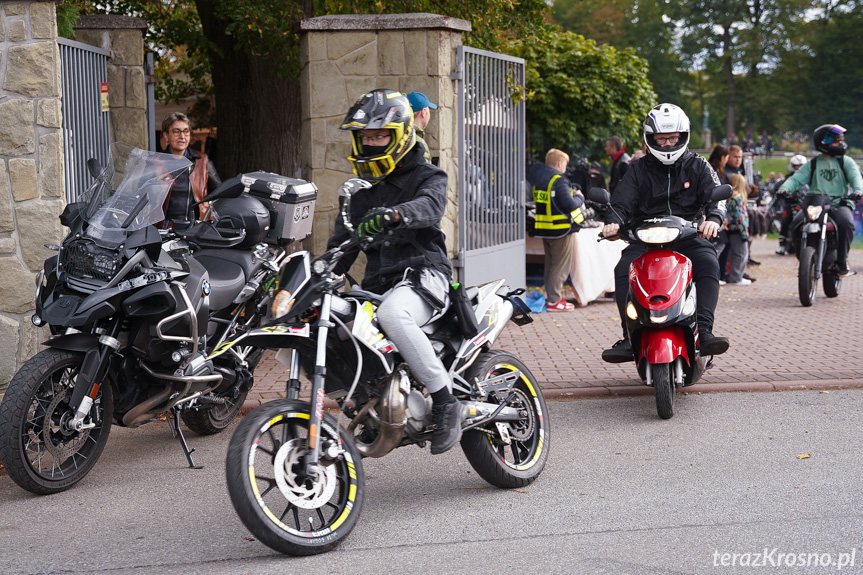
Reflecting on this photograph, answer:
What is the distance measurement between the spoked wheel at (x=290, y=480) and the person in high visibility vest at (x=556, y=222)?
25.1 feet

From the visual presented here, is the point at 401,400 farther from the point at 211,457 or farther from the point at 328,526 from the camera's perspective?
the point at 211,457

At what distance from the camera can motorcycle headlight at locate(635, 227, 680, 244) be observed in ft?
21.0

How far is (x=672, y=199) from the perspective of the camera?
6.96m

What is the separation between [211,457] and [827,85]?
198 feet

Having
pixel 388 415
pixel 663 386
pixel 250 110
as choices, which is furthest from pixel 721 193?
pixel 250 110

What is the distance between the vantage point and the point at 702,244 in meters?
6.96

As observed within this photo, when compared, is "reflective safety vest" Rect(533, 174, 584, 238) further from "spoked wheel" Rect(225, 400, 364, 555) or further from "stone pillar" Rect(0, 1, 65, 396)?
"spoked wheel" Rect(225, 400, 364, 555)

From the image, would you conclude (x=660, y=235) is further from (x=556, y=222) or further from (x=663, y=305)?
(x=556, y=222)

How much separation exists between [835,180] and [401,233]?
8534 mm

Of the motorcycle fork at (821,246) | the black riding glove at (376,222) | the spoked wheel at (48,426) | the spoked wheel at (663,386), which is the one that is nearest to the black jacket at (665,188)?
the spoked wheel at (663,386)

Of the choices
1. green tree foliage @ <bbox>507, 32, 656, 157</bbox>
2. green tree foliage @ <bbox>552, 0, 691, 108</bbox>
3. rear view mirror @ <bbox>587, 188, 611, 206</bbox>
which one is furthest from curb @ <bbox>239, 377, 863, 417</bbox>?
green tree foliage @ <bbox>552, 0, 691, 108</bbox>

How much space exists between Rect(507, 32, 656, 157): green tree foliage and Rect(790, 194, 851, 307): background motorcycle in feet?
24.9

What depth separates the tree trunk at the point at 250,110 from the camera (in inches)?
480

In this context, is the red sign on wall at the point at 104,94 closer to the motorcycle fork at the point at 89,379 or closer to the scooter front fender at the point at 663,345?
the motorcycle fork at the point at 89,379
